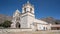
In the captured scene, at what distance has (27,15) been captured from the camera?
3919 cm

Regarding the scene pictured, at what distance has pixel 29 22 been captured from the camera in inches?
1518

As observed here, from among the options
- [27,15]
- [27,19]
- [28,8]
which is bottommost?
[27,19]

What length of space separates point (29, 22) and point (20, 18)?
4223 mm

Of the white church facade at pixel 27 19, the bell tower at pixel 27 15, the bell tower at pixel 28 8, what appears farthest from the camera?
the bell tower at pixel 28 8

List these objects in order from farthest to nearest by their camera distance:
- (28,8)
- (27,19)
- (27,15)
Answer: (28,8) < (27,15) < (27,19)

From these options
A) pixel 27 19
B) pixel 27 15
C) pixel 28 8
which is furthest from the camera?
pixel 28 8

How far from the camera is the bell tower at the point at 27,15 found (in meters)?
38.8

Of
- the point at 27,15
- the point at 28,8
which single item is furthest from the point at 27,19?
the point at 28,8

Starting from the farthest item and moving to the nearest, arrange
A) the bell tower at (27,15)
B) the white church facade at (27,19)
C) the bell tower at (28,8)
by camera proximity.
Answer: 1. the bell tower at (28,8)
2. the bell tower at (27,15)
3. the white church facade at (27,19)

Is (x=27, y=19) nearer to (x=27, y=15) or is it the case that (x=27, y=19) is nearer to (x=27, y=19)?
(x=27, y=19)

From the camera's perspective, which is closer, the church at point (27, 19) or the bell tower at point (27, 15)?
the church at point (27, 19)

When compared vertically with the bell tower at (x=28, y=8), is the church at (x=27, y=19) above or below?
below

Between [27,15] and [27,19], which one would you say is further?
[27,15]

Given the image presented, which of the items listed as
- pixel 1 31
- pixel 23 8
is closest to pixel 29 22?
pixel 23 8
